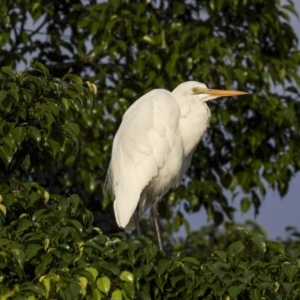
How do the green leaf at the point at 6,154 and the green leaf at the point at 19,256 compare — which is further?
the green leaf at the point at 6,154

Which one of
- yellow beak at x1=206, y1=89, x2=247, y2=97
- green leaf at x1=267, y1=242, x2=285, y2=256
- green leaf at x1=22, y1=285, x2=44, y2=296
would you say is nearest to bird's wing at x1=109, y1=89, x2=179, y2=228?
yellow beak at x1=206, y1=89, x2=247, y2=97

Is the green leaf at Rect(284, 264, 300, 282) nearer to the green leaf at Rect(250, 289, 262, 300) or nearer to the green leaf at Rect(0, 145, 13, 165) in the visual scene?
the green leaf at Rect(250, 289, 262, 300)

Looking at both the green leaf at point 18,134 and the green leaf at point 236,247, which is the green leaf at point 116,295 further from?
the green leaf at point 18,134

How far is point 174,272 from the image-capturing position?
3031mm

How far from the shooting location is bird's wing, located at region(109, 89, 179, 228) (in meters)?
4.39

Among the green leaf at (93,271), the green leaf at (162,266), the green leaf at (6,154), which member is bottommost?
the green leaf at (162,266)

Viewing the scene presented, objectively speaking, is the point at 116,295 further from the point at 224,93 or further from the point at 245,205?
the point at 245,205

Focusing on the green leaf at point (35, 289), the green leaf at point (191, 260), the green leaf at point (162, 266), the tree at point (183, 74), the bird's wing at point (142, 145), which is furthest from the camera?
the tree at point (183, 74)

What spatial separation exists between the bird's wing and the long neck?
43 millimetres

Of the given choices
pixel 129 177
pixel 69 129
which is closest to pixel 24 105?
pixel 69 129

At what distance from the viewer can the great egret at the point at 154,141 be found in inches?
173

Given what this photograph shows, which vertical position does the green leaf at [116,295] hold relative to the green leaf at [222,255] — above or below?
above

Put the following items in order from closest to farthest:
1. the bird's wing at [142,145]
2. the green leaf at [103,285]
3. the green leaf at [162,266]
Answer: the green leaf at [103,285], the green leaf at [162,266], the bird's wing at [142,145]

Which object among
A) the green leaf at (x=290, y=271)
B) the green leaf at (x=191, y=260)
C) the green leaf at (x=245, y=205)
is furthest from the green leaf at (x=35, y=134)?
the green leaf at (x=245, y=205)
